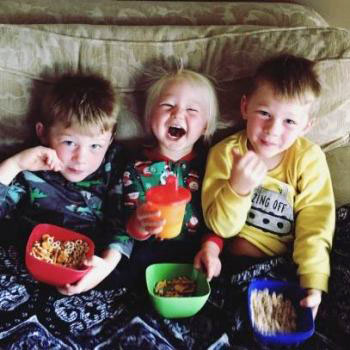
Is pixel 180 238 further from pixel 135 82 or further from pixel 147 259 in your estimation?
pixel 135 82

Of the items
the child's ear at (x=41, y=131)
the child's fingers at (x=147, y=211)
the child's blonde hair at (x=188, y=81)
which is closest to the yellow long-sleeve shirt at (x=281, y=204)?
the child's blonde hair at (x=188, y=81)

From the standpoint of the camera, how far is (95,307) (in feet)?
5.14

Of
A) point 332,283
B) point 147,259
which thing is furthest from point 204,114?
point 332,283

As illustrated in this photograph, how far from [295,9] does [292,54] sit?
34cm

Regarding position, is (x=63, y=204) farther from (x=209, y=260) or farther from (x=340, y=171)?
(x=340, y=171)

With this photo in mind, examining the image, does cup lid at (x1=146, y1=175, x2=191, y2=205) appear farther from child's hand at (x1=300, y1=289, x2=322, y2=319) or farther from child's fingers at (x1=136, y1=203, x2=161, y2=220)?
child's hand at (x1=300, y1=289, x2=322, y2=319)

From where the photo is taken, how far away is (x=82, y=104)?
5.62 ft

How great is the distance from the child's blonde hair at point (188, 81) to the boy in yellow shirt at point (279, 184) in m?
0.10

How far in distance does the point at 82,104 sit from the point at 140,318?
68 centimetres

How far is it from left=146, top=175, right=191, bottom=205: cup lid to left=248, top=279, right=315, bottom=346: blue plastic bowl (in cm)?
32

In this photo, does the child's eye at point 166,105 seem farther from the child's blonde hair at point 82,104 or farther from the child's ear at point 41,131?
the child's ear at point 41,131

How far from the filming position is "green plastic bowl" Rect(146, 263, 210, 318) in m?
1.49

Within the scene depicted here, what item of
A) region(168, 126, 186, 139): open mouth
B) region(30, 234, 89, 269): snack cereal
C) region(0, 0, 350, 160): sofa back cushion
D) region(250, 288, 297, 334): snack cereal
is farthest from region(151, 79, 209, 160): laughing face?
region(250, 288, 297, 334): snack cereal

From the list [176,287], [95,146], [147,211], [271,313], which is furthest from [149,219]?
[271,313]
